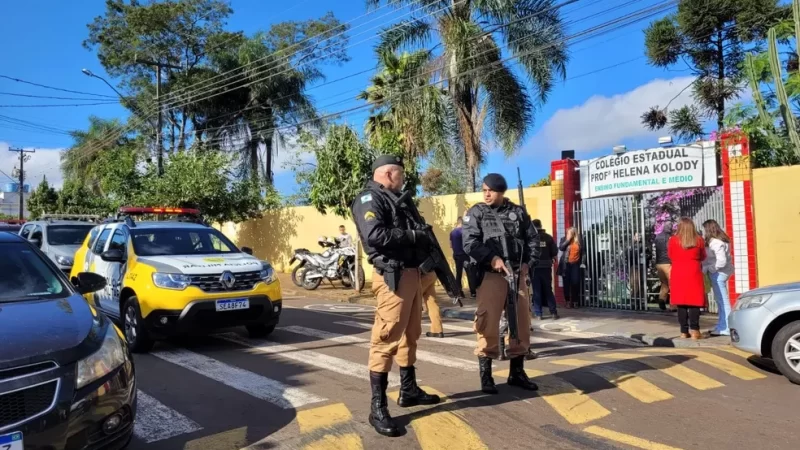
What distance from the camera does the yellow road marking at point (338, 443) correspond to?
4145 millimetres

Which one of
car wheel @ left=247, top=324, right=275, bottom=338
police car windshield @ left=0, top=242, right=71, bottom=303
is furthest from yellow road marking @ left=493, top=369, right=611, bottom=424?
car wheel @ left=247, top=324, right=275, bottom=338

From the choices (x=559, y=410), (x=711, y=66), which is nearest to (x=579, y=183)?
(x=559, y=410)

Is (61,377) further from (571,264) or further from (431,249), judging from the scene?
(571,264)

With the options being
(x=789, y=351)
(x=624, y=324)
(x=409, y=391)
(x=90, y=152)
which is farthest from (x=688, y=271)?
(x=90, y=152)

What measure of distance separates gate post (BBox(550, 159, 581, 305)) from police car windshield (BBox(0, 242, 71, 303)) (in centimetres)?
1014

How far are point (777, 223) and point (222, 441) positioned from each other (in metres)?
9.82

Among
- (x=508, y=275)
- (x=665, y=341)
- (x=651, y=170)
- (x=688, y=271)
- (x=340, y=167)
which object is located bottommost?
(x=665, y=341)

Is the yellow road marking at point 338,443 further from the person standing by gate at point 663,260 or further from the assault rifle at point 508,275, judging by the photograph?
the person standing by gate at point 663,260

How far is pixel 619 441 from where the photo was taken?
14.1 ft

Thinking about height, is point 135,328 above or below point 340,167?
below

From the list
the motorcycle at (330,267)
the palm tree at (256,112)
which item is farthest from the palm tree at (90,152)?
the motorcycle at (330,267)

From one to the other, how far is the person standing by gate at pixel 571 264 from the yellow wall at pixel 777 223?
3034 mm

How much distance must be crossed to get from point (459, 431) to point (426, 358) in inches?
106

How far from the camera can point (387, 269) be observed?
4363 mm
